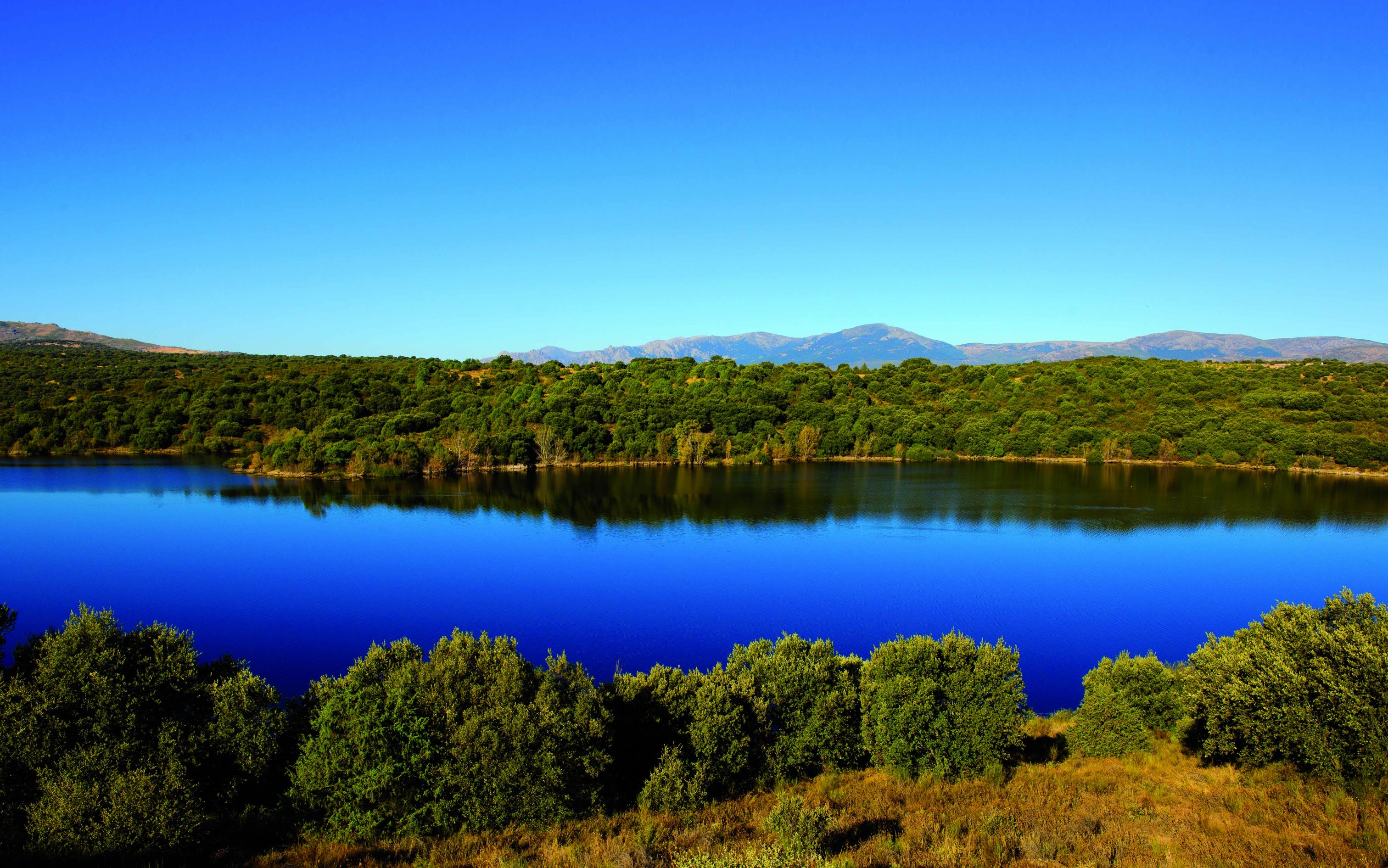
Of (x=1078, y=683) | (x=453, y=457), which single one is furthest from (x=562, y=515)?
(x=1078, y=683)

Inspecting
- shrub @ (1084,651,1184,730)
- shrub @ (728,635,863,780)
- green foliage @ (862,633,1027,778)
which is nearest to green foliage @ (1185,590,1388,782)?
shrub @ (1084,651,1184,730)

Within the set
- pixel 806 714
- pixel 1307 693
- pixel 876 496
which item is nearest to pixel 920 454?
pixel 876 496

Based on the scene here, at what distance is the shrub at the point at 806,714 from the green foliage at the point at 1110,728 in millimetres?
4827

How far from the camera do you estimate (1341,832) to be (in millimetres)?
10531

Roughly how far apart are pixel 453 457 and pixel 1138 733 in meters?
58.8

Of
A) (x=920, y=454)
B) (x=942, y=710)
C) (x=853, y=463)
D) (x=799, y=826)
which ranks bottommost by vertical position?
(x=942, y=710)

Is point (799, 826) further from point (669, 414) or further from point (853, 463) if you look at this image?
point (853, 463)

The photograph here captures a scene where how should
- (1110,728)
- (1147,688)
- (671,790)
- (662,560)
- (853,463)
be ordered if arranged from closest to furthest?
(671,790) → (1110,728) → (1147,688) → (662,560) → (853,463)

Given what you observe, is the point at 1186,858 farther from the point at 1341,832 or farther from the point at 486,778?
the point at 486,778

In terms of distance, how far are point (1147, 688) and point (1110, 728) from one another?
1906 mm

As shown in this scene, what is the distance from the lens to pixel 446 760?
12.4 meters

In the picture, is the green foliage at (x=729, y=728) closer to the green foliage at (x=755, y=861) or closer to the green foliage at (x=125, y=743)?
the green foliage at (x=755, y=861)

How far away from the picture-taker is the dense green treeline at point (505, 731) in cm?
1163

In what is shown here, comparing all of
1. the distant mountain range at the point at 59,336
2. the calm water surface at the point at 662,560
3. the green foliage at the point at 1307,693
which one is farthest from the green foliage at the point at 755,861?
the distant mountain range at the point at 59,336
